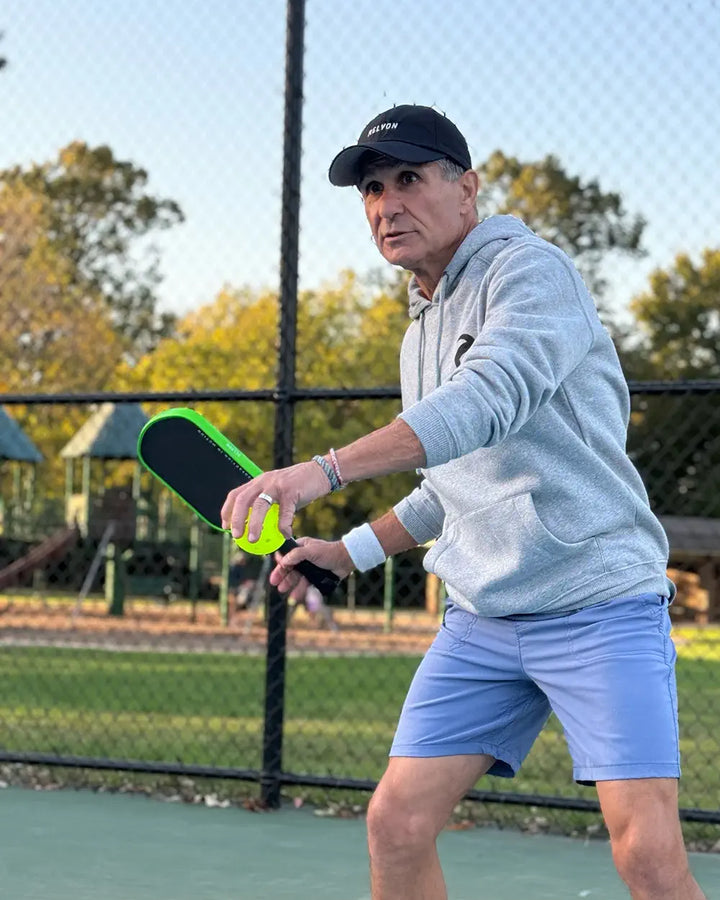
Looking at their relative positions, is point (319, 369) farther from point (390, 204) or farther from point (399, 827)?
point (399, 827)

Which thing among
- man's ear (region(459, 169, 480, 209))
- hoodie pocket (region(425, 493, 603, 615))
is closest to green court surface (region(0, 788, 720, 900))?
hoodie pocket (region(425, 493, 603, 615))

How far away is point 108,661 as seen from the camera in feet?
46.5

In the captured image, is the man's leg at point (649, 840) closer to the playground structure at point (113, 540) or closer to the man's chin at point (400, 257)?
the man's chin at point (400, 257)

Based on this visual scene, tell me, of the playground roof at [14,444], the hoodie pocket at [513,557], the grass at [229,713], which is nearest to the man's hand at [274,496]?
the hoodie pocket at [513,557]

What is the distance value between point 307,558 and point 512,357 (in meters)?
0.81

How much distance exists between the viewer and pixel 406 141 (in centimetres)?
292

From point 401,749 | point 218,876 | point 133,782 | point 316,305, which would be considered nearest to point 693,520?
point 316,305

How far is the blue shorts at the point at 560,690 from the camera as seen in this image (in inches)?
107

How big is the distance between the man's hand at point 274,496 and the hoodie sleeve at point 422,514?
38.6 inches

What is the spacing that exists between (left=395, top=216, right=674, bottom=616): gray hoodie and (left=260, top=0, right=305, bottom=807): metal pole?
260 cm

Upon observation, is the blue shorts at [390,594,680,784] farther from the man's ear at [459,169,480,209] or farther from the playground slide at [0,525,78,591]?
the playground slide at [0,525,78,591]

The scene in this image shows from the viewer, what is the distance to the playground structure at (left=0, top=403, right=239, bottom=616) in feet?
66.6

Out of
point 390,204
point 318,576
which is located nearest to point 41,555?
point 318,576

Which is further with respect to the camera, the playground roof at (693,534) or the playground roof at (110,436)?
the playground roof at (110,436)
